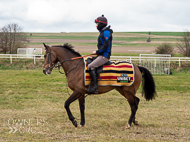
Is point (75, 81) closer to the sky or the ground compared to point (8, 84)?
closer to the sky

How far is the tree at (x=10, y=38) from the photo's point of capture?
117 feet

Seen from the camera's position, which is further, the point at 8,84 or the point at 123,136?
the point at 8,84

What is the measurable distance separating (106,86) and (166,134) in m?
2.15

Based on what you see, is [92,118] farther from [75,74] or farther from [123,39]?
[123,39]

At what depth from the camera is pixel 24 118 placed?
8875 mm

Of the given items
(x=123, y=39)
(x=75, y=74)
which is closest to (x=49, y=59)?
(x=75, y=74)

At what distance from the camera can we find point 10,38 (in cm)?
3622

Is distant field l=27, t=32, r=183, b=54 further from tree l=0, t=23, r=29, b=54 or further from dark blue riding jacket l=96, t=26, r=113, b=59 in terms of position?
dark blue riding jacket l=96, t=26, r=113, b=59

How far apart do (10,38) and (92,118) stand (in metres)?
30.1

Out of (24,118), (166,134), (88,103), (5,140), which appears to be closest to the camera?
(5,140)

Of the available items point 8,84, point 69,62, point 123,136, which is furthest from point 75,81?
point 8,84

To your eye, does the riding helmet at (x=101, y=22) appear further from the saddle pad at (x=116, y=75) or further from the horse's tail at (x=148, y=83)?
the horse's tail at (x=148, y=83)

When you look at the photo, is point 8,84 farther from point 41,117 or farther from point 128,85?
point 128,85
